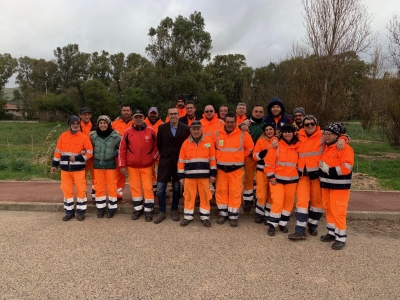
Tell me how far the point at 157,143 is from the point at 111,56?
6226 cm

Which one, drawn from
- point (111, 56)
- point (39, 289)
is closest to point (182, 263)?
point (39, 289)

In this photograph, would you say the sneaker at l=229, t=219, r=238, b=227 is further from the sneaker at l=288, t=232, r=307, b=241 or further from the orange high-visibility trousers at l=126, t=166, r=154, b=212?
the orange high-visibility trousers at l=126, t=166, r=154, b=212

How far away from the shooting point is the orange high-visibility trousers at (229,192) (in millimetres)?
5266

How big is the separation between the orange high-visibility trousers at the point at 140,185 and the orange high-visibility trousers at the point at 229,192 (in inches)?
51.1

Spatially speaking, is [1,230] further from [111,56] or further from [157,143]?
[111,56]

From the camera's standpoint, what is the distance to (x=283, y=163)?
484cm

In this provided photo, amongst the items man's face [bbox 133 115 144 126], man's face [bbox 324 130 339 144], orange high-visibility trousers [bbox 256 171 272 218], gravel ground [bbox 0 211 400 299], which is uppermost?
man's face [bbox 133 115 144 126]

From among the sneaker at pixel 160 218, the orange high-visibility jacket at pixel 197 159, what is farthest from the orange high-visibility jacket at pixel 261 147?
the sneaker at pixel 160 218

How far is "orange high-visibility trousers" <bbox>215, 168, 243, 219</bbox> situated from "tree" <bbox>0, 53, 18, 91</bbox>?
255 feet

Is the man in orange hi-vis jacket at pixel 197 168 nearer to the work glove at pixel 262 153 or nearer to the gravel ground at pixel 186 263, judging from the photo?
the gravel ground at pixel 186 263

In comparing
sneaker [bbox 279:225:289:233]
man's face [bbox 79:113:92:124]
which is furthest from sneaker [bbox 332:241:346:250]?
man's face [bbox 79:113:92:124]

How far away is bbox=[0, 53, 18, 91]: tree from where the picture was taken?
6721 cm

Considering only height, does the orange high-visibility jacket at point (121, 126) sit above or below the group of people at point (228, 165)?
above

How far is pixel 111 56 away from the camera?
61844 mm
